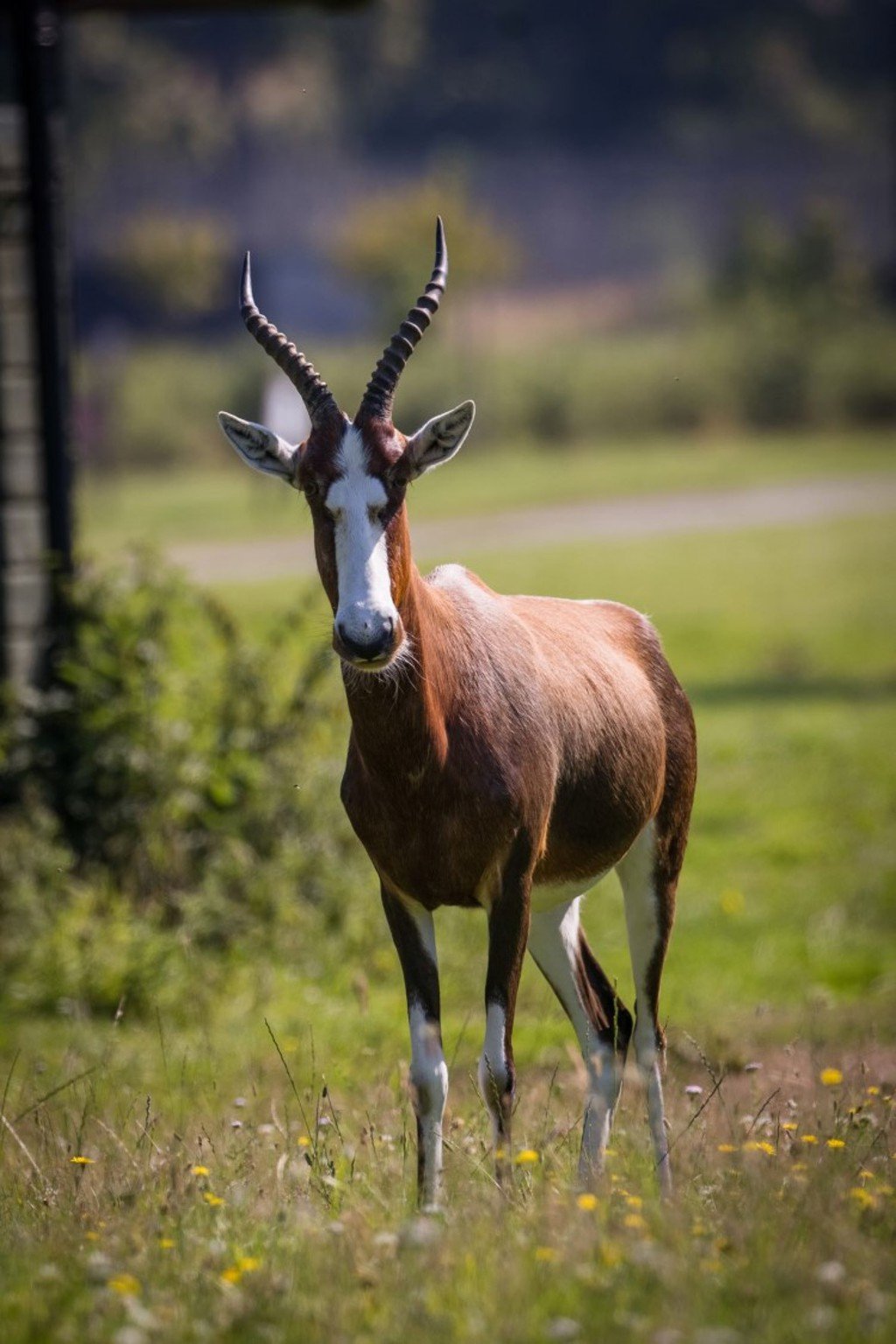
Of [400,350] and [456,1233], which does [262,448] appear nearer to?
[400,350]

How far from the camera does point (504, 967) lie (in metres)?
5.09

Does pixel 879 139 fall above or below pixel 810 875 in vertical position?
above

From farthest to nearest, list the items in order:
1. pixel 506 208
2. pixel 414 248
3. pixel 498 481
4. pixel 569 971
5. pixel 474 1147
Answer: pixel 506 208 < pixel 414 248 < pixel 498 481 < pixel 569 971 < pixel 474 1147

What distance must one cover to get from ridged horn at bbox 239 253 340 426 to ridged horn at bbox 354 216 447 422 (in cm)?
10

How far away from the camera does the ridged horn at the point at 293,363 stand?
5.00 m

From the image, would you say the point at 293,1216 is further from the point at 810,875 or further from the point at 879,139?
the point at 879,139

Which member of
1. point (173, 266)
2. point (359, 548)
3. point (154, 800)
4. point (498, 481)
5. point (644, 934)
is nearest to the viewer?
point (359, 548)

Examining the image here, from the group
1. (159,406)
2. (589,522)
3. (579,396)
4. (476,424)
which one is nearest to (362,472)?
(589,522)

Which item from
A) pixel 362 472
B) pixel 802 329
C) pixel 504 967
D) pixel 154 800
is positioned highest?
pixel 362 472

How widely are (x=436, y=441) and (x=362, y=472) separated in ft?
0.96

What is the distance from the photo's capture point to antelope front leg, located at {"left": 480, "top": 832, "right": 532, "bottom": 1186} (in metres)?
5.09

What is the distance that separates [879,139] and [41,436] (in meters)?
69.5

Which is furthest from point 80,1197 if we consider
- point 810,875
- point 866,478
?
point 866,478

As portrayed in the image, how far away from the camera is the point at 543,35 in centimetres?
7019
